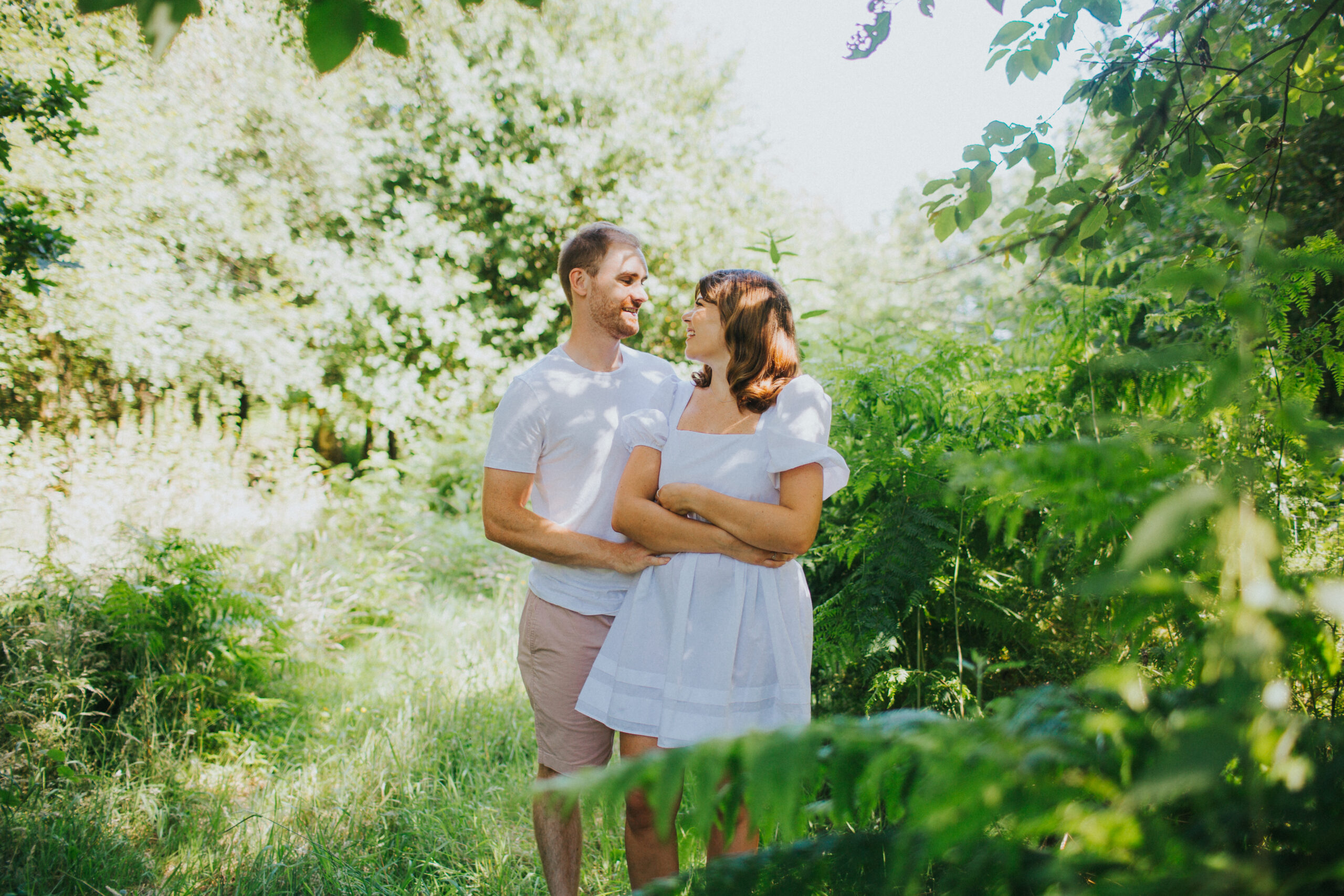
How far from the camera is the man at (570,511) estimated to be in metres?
2.41

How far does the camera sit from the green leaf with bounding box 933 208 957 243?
8.16 ft

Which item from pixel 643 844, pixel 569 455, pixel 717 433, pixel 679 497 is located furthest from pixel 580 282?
pixel 643 844

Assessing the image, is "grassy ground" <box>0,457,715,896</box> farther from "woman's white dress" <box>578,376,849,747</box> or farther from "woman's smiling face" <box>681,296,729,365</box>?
"woman's smiling face" <box>681,296,729,365</box>

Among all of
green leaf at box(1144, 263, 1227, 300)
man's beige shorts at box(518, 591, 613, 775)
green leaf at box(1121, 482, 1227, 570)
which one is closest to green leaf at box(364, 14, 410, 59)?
green leaf at box(1144, 263, 1227, 300)

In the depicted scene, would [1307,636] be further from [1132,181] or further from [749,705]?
[1132,181]

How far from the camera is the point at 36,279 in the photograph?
314 cm

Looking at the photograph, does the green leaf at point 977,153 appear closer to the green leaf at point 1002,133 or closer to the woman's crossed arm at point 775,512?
the green leaf at point 1002,133

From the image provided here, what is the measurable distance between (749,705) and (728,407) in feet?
2.81

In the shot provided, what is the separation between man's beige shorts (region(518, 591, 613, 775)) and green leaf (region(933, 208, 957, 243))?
5.57 feet

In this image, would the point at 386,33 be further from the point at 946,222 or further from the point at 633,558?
the point at 946,222

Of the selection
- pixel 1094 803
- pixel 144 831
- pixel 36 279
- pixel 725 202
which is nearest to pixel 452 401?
pixel 725 202

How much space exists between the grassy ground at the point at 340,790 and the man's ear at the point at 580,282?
5.60ft

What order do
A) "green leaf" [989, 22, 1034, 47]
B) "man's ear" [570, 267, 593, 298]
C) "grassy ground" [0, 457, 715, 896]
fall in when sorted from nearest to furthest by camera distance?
1. "green leaf" [989, 22, 1034, 47]
2. "grassy ground" [0, 457, 715, 896]
3. "man's ear" [570, 267, 593, 298]

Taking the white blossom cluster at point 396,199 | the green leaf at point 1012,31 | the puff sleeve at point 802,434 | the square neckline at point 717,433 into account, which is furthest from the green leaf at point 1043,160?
the white blossom cluster at point 396,199
